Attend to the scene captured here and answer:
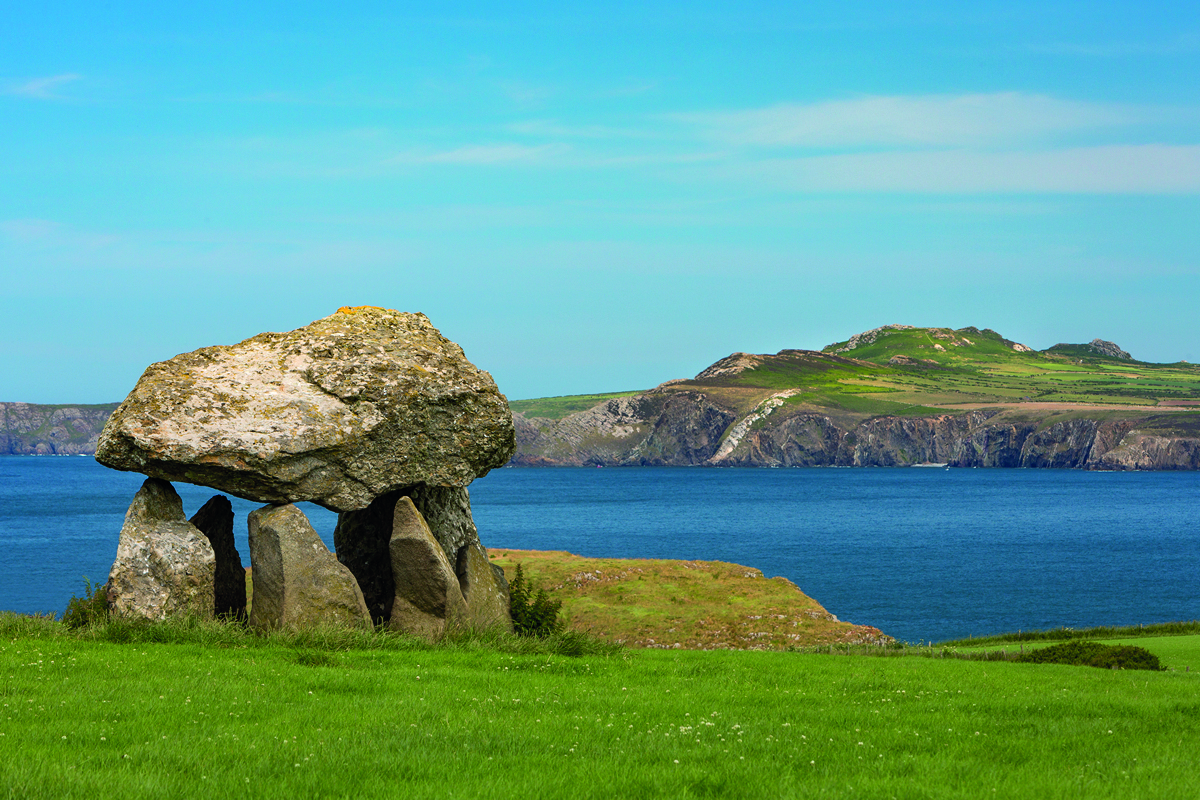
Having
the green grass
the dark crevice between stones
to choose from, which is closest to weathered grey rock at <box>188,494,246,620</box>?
the dark crevice between stones

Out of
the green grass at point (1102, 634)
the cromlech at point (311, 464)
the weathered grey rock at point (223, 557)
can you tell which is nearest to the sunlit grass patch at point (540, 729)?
the cromlech at point (311, 464)

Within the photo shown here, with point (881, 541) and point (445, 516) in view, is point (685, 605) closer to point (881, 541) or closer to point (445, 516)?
point (445, 516)

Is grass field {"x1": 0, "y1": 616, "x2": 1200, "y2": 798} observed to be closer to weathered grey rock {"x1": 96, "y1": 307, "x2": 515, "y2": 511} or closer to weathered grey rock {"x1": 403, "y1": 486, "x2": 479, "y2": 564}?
weathered grey rock {"x1": 96, "y1": 307, "x2": 515, "y2": 511}

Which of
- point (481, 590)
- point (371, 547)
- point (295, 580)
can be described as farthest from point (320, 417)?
point (481, 590)

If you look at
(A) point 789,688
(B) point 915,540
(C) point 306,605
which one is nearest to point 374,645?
→ (C) point 306,605

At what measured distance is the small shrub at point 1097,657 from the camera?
20438 millimetres

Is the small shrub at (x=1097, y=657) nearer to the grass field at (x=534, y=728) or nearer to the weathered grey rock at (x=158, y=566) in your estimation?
the grass field at (x=534, y=728)

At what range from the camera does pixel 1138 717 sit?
11852mm

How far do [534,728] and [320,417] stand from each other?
10.2 meters

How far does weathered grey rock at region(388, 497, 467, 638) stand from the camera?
1825cm

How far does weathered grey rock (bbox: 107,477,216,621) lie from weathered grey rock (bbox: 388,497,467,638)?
3458mm

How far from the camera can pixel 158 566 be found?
17062 millimetres

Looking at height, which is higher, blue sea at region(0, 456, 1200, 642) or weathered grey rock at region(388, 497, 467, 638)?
weathered grey rock at region(388, 497, 467, 638)

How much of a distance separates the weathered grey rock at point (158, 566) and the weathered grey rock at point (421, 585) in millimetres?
3458
